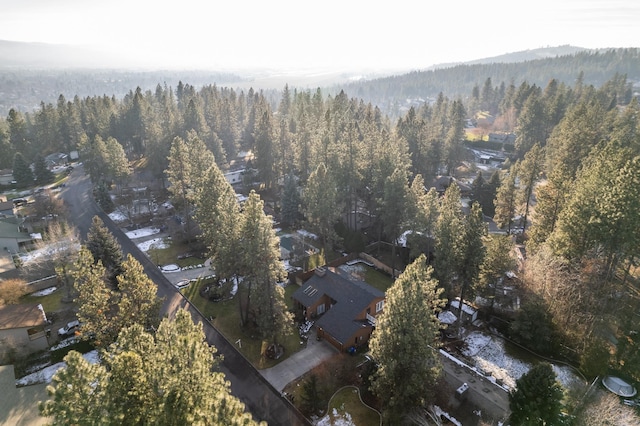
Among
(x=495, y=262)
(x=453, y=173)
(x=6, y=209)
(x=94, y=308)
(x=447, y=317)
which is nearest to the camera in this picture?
(x=94, y=308)

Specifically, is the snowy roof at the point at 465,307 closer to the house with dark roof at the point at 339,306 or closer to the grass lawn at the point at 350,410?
the house with dark roof at the point at 339,306

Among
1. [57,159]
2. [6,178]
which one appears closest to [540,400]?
[6,178]

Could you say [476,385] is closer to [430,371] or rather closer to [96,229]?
[430,371]

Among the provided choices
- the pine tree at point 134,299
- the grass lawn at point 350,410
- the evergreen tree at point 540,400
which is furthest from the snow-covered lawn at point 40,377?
the evergreen tree at point 540,400

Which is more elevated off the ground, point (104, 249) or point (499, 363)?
point (104, 249)

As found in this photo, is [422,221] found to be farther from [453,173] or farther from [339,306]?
[453,173]
